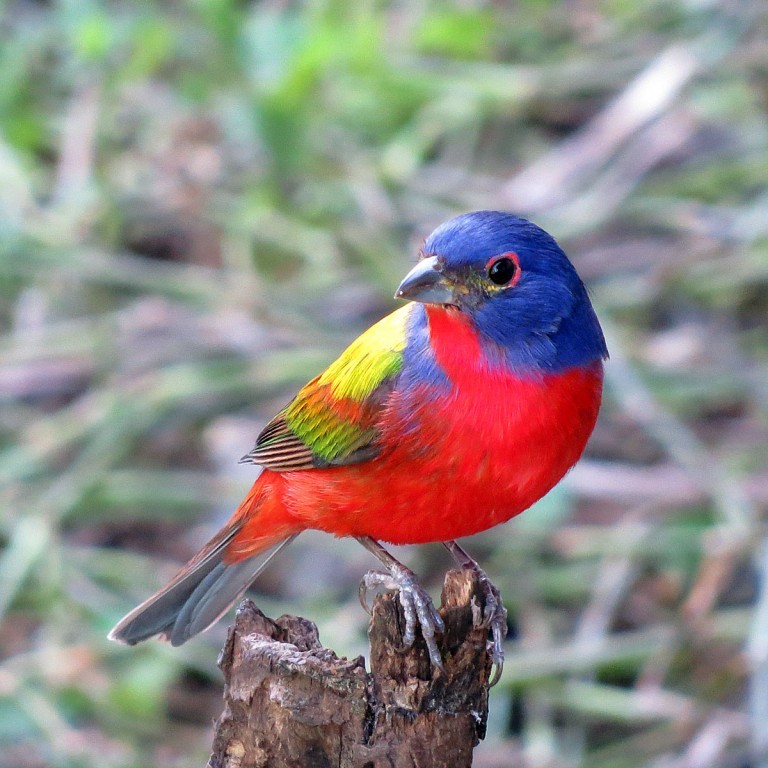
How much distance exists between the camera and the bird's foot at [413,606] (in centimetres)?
296

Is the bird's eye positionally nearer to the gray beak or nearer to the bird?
the bird

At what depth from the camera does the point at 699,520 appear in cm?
587

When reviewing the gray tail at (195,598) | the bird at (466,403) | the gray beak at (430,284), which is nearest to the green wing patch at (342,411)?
the bird at (466,403)

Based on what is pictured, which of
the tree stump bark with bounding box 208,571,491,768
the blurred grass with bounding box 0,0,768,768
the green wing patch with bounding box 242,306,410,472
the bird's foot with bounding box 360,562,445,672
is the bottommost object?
the tree stump bark with bounding box 208,571,491,768

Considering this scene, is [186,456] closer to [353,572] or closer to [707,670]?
[353,572]

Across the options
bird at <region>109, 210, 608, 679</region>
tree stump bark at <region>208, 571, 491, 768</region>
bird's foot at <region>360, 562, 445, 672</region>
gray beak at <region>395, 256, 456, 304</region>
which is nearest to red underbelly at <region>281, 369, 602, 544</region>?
bird at <region>109, 210, 608, 679</region>

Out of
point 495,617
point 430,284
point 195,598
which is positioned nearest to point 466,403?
point 430,284

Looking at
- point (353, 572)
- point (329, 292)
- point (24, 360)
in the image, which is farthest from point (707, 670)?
point (24, 360)

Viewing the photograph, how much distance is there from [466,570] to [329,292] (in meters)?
3.86

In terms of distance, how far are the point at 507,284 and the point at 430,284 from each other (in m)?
0.20

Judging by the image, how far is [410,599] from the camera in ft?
10.4

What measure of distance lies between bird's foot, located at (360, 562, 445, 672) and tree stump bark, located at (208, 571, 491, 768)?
0.03 metres

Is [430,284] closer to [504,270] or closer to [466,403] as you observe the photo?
[504,270]

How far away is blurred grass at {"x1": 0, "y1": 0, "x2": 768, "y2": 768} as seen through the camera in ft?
18.1
